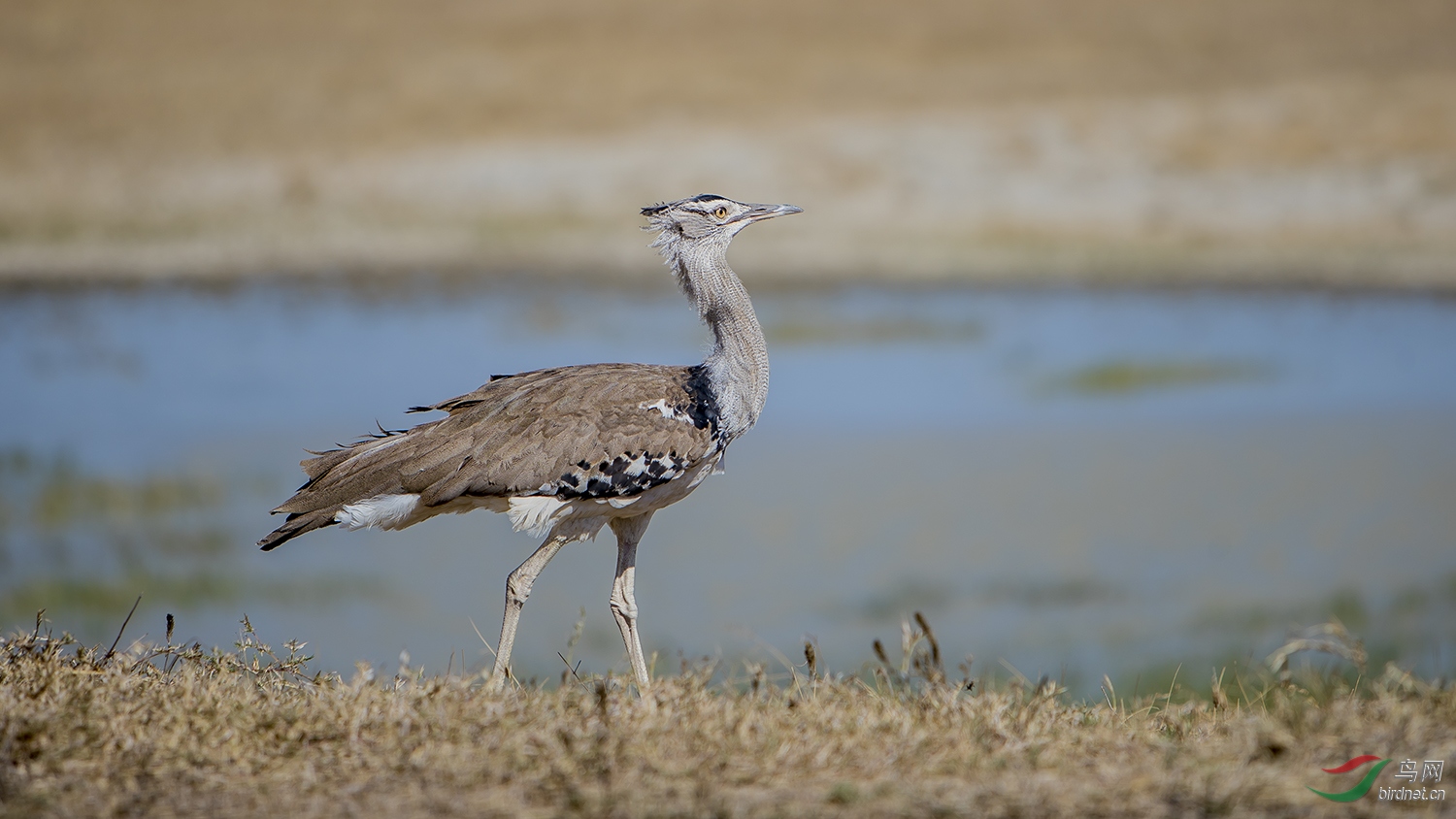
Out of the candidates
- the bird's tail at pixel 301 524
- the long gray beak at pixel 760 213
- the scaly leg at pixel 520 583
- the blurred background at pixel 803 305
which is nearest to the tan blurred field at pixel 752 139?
the blurred background at pixel 803 305

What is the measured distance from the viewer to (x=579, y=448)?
4.74 m

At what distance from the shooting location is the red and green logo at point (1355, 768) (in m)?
3.21

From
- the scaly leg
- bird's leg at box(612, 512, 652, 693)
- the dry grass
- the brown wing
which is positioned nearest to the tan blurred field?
bird's leg at box(612, 512, 652, 693)

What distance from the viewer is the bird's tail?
183 inches

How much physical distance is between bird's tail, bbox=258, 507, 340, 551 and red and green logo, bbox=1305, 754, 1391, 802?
310cm

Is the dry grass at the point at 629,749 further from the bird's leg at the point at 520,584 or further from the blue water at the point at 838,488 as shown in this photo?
the blue water at the point at 838,488

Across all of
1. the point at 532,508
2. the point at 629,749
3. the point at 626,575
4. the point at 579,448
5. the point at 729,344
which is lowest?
the point at 629,749

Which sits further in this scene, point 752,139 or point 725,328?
point 752,139

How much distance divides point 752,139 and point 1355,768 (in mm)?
21383

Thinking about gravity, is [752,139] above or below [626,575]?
above

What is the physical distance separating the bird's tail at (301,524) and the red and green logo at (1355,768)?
310cm

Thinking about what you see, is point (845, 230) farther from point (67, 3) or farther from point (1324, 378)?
point (67, 3)

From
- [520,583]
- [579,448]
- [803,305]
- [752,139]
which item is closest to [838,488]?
[520,583]

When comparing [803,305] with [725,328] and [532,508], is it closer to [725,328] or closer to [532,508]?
[725,328]
